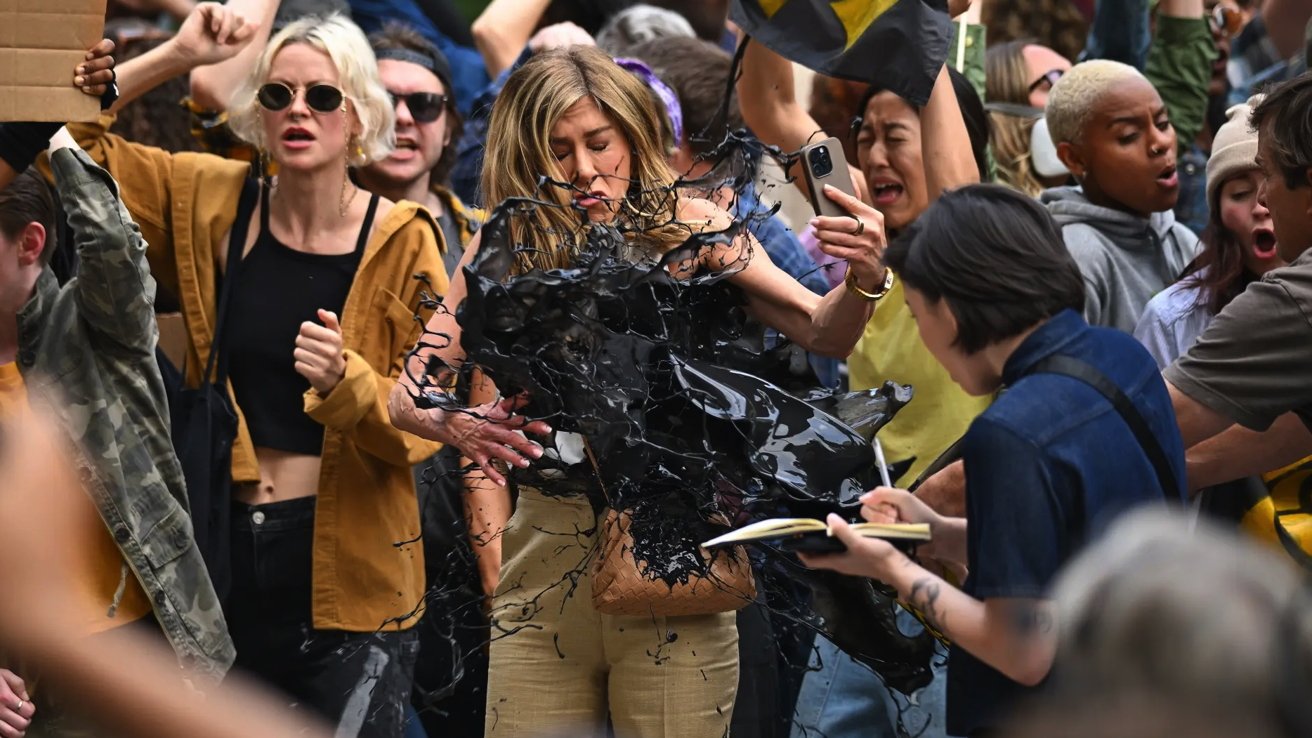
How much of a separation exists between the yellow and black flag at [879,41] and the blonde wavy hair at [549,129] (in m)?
0.50

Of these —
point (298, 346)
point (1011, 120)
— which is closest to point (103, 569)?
point (298, 346)

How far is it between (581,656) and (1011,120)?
10.2 feet

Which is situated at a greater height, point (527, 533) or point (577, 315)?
point (577, 315)

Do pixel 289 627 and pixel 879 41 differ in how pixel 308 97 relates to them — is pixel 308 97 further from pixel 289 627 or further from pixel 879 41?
pixel 879 41

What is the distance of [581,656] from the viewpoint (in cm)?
390

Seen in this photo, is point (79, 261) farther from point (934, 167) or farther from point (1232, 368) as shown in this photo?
point (1232, 368)

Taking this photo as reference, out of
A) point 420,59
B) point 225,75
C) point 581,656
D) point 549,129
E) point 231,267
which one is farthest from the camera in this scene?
point 420,59

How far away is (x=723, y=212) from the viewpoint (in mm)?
3914

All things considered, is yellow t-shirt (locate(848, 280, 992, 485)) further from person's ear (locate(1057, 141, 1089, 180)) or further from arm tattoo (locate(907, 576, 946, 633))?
arm tattoo (locate(907, 576, 946, 633))

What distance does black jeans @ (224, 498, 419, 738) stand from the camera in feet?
15.7

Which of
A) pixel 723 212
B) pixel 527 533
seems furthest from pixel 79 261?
pixel 723 212

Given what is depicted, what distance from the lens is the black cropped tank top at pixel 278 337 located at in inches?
192

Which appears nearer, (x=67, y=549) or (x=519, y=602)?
(x=67, y=549)

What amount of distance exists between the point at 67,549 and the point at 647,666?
220 cm
